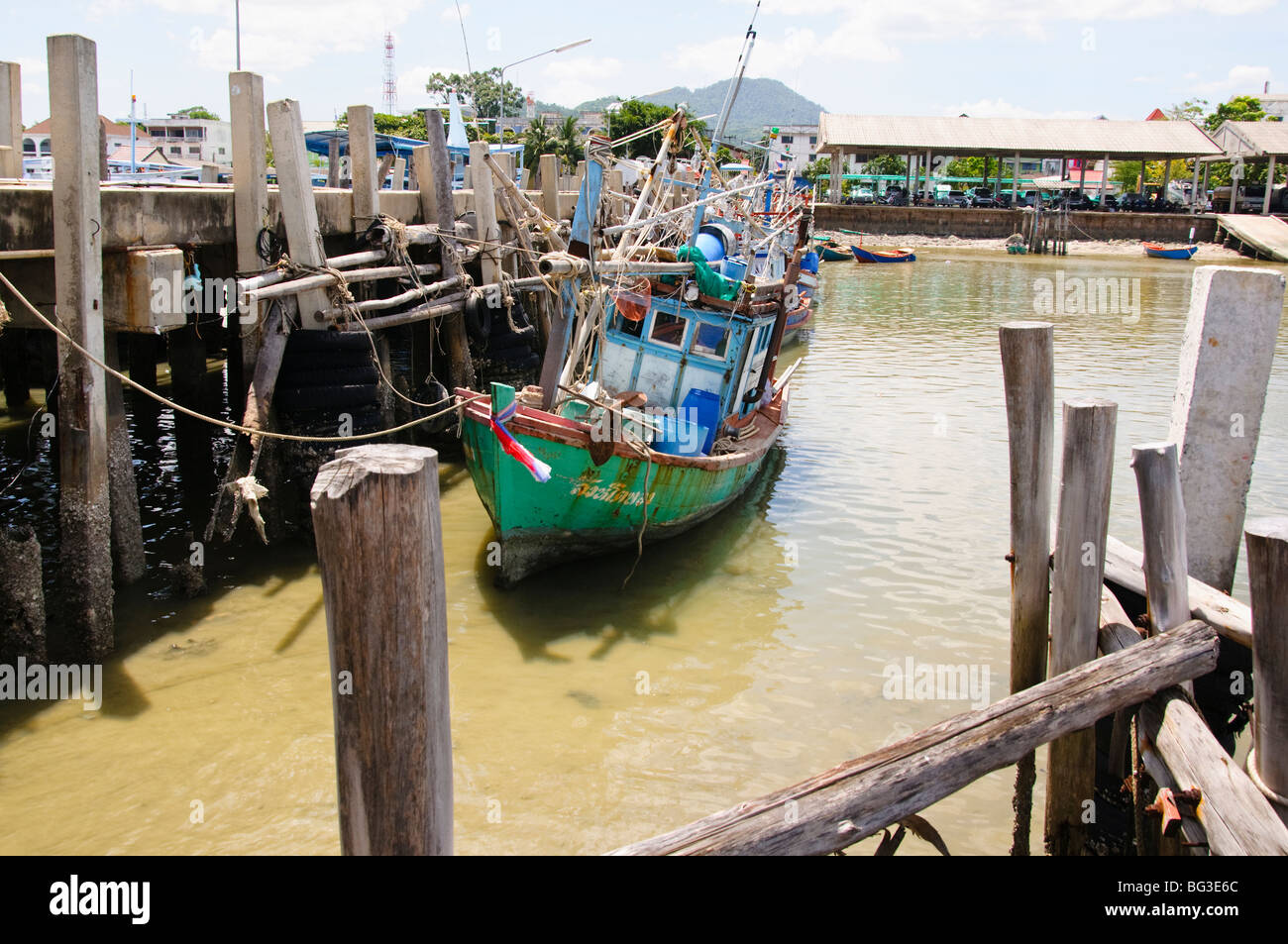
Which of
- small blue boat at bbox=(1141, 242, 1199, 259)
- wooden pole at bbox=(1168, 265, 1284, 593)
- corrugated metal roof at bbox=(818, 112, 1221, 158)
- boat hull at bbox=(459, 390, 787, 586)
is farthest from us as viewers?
corrugated metal roof at bbox=(818, 112, 1221, 158)

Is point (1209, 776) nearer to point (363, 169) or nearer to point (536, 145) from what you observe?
point (363, 169)

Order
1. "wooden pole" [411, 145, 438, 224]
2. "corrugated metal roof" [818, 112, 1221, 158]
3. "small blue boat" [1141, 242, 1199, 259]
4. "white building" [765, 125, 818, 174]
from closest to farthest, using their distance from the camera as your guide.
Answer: "wooden pole" [411, 145, 438, 224], "small blue boat" [1141, 242, 1199, 259], "corrugated metal roof" [818, 112, 1221, 158], "white building" [765, 125, 818, 174]

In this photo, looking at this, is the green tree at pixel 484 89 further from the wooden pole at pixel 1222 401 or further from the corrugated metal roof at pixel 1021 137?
the wooden pole at pixel 1222 401

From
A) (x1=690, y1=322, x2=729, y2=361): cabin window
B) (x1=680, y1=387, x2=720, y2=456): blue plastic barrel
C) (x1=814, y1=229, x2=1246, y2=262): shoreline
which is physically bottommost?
(x1=680, y1=387, x2=720, y2=456): blue plastic barrel

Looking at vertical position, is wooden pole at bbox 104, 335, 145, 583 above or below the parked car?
below

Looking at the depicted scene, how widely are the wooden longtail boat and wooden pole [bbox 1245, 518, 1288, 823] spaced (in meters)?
40.5

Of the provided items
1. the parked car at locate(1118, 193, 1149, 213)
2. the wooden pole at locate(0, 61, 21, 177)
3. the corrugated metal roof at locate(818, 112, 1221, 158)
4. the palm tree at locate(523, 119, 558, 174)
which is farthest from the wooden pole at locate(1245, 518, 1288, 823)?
the parked car at locate(1118, 193, 1149, 213)

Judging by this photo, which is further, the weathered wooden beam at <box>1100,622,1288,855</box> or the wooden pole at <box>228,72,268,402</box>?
the wooden pole at <box>228,72,268,402</box>

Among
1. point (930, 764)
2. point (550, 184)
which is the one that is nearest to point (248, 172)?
point (550, 184)

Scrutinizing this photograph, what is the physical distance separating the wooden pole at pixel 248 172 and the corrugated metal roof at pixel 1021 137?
4635 cm

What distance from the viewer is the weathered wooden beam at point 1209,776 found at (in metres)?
3.40

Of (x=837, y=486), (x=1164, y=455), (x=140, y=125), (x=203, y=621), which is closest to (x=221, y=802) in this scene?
(x=203, y=621)

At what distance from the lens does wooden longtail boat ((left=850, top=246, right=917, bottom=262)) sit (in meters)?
42.0

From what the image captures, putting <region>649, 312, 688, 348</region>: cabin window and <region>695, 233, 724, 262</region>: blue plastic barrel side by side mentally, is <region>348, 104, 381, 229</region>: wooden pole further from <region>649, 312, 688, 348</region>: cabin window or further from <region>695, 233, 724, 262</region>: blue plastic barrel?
<region>695, 233, 724, 262</region>: blue plastic barrel
